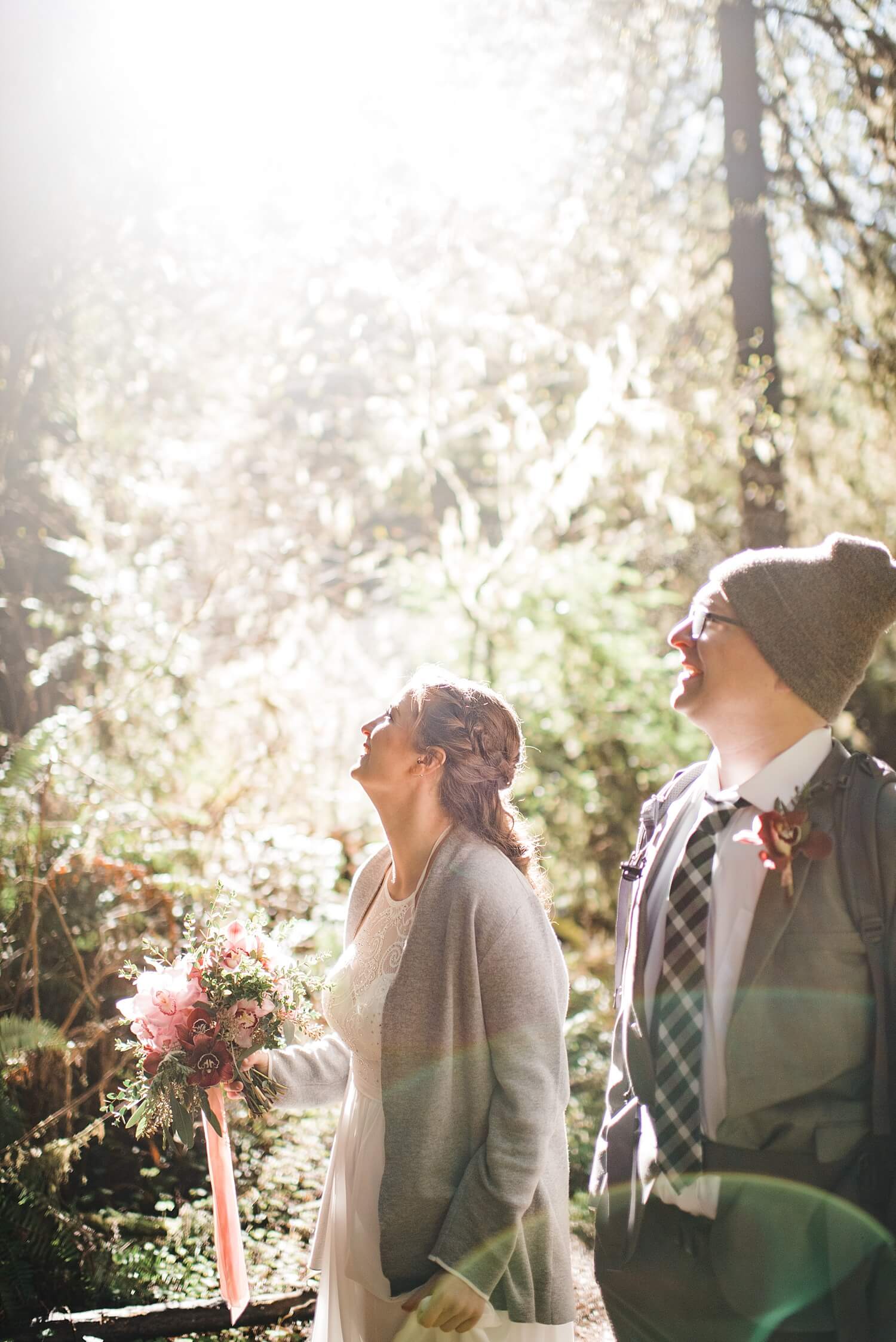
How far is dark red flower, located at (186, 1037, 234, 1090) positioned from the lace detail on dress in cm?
24

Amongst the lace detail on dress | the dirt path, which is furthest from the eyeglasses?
the dirt path

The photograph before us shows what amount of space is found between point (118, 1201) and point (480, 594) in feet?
13.8

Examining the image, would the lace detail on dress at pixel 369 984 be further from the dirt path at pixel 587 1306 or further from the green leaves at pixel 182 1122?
the dirt path at pixel 587 1306

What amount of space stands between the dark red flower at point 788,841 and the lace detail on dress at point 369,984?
31.7 inches

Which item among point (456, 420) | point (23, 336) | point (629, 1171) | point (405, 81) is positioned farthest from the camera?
point (456, 420)

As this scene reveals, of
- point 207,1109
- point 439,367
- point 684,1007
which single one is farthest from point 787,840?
point 439,367

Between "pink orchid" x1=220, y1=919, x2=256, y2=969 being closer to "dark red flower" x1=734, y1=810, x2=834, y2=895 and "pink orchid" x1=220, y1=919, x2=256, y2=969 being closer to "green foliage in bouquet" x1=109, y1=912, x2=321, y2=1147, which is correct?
"green foliage in bouquet" x1=109, y1=912, x2=321, y2=1147

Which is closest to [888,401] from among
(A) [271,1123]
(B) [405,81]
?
(B) [405,81]

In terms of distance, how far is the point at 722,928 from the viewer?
73.9 inches

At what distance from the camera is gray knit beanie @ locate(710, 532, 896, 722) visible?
185 cm

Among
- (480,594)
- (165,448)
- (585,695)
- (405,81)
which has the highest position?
(405,81)

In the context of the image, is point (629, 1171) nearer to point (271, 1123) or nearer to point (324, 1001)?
point (324, 1001)

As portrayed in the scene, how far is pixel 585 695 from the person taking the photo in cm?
674

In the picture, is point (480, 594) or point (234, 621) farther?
point (234, 621)
